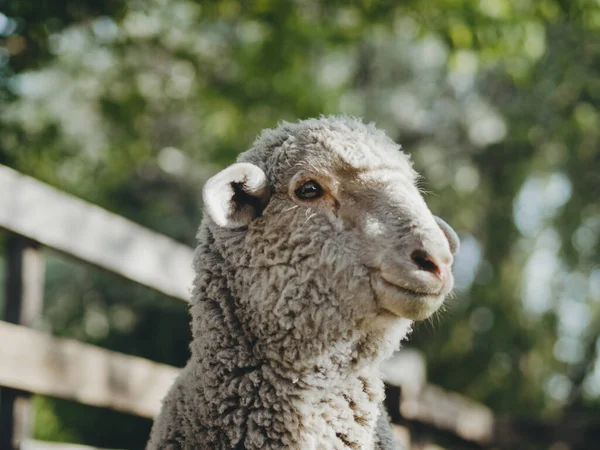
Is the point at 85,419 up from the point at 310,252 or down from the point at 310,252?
up

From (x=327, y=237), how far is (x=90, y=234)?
1.12 m

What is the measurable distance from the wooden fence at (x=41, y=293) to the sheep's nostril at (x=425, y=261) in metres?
1.41

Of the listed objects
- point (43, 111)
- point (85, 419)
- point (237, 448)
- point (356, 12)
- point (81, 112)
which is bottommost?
point (237, 448)

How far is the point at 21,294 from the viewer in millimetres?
2738

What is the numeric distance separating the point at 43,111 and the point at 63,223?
6950mm

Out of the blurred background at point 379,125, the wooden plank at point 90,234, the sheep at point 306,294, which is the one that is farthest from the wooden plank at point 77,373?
the blurred background at point 379,125

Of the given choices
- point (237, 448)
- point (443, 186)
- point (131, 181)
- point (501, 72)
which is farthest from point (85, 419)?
point (237, 448)

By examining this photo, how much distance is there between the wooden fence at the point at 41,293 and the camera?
8.11ft

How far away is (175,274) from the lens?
3.31 meters

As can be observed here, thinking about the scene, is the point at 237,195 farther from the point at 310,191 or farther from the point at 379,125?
the point at 379,125

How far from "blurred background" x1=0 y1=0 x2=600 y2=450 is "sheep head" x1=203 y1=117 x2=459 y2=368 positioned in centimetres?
260

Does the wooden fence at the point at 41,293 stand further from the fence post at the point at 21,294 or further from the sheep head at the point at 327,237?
the sheep head at the point at 327,237

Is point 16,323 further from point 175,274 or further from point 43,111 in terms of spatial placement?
point 43,111

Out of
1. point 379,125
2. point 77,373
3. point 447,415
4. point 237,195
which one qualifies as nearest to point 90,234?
point 77,373
